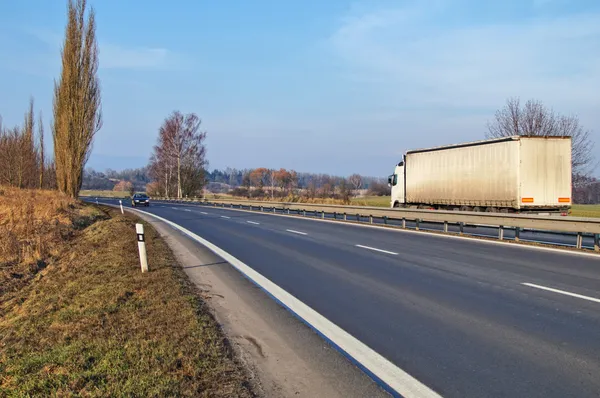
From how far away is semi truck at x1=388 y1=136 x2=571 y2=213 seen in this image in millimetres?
19250

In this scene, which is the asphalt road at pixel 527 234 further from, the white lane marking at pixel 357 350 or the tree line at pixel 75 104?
the tree line at pixel 75 104

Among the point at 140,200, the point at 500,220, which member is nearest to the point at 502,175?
the point at 500,220

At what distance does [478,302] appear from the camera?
22.4 feet

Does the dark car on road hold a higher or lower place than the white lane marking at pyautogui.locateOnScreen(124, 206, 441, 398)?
higher

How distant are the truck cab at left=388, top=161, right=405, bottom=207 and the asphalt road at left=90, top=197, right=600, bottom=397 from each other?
617 inches

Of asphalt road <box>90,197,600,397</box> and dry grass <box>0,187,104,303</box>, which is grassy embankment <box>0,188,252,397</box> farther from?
asphalt road <box>90,197,600,397</box>

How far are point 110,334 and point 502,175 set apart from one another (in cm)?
1881

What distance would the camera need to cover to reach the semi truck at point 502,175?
19250mm

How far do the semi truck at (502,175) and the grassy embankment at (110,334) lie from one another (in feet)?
49.1

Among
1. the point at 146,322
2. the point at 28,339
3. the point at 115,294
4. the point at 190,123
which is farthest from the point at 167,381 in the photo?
the point at 190,123

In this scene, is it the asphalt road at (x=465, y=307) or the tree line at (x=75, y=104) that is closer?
the asphalt road at (x=465, y=307)

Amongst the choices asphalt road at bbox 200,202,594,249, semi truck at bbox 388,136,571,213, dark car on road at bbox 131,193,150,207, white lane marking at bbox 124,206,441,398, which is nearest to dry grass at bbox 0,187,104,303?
white lane marking at bbox 124,206,441,398

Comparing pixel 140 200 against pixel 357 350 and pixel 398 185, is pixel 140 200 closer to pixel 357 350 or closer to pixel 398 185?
pixel 398 185

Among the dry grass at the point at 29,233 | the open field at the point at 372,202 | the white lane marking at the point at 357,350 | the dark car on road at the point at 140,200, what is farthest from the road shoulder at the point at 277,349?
the dark car on road at the point at 140,200
